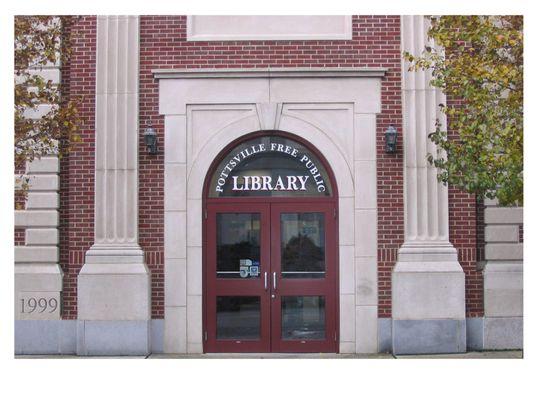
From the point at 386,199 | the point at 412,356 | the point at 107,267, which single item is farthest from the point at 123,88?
the point at 412,356

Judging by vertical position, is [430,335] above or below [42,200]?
below

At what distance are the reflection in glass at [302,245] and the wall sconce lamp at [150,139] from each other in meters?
2.11

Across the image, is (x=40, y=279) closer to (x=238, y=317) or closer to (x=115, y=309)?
(x=115, y=309)

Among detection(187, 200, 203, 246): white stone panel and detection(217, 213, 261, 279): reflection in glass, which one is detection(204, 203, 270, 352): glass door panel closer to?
detection(217, 213, 261, 279): reflection in glass

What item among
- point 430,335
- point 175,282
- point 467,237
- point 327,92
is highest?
point 327,92

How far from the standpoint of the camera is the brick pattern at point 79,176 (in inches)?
390

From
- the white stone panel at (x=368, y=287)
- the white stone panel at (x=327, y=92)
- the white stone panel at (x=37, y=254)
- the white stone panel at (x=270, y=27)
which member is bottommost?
the white stone panel at (x=368, y=287)

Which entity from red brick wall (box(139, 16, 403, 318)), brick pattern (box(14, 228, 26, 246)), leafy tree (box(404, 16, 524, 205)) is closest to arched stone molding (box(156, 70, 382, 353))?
red brick wall (box(139, 16, 403, 318))

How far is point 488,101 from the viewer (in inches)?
313

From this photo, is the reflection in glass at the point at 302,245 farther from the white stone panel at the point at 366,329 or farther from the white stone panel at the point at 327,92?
the white stone panel at the point at 327,92

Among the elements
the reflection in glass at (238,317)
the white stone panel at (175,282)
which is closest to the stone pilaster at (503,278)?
the reflection in glass at (238,317)

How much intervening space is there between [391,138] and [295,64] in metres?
1.77

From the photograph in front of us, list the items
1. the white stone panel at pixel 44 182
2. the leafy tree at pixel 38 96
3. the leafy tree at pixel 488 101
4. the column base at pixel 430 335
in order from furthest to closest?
the white stone panel at pixel 44 182, the column base at pixel 430 335, the leafy tree at pixel 38 96, the leafy tree at pixel 488 101

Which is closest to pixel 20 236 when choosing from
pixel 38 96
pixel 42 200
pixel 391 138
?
pixel 42 200
